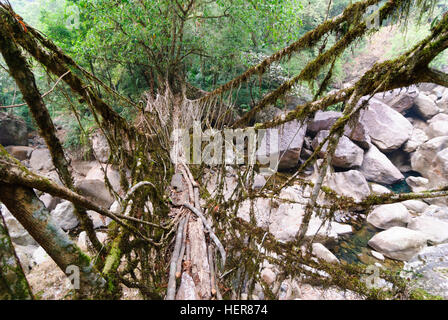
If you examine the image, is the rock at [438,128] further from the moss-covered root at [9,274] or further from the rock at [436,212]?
the moss-covered root at [9,274]

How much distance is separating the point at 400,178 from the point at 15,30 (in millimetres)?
Result: 9973

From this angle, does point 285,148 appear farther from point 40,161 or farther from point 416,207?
point 40,161

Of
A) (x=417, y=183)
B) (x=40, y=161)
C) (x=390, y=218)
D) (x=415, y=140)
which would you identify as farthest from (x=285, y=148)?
(x=40, y=161)

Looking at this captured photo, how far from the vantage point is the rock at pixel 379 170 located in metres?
7.05

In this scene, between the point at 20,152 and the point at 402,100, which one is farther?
the point at 402,100

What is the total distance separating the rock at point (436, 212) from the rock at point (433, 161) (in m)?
1.49

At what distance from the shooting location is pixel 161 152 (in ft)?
10.4

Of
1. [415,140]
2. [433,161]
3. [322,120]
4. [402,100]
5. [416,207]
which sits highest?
[402,100]

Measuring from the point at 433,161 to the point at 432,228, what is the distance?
4.08 m

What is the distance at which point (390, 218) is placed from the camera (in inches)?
197

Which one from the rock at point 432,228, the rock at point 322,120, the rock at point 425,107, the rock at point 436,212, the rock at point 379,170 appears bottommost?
the rock at point 432,228

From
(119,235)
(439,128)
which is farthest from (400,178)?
(119,235)

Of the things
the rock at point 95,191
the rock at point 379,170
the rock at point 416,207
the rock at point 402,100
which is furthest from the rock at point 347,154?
the rock at point 95,191
